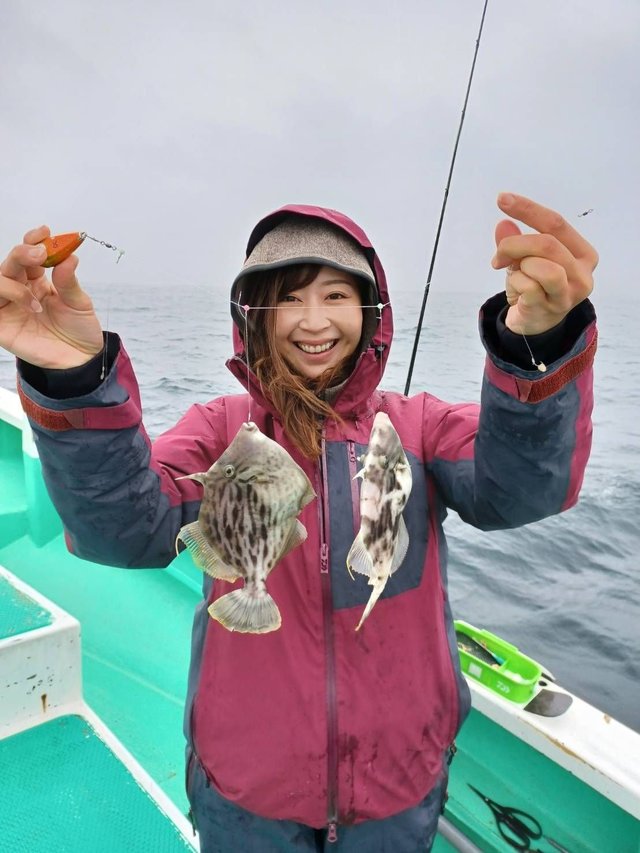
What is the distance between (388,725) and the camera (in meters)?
1.96

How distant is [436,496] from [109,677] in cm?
322

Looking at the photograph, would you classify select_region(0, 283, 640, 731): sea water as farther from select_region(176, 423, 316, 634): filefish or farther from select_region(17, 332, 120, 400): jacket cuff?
select_region(176, 423, 316, 634): filefish

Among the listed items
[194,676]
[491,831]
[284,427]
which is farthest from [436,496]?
[491,831]

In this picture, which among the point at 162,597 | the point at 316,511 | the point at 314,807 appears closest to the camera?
the point at 314,807

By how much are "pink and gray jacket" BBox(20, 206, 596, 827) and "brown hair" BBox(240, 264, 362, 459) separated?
0.06 metres

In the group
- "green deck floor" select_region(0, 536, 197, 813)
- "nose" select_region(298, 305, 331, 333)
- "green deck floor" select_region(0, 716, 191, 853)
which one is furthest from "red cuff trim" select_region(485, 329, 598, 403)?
"green deck floor" select_region(0, 536, 197, 813)

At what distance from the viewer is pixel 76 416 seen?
165cm

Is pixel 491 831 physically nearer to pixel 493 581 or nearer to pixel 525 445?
pixel 525 445

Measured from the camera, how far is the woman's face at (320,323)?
2.17 meters

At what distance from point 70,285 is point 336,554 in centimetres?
116

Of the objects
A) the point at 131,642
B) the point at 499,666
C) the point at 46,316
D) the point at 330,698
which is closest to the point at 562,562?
the point at 499,666

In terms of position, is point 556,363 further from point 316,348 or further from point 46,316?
point 46,316

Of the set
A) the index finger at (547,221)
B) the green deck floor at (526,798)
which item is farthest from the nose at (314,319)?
the green deck floor at (526,798)

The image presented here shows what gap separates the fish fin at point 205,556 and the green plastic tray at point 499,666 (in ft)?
6.21
